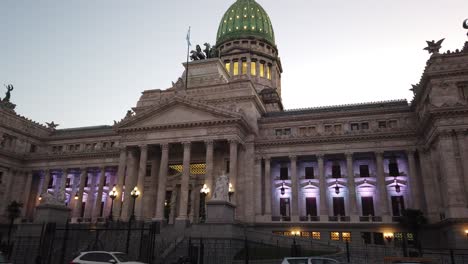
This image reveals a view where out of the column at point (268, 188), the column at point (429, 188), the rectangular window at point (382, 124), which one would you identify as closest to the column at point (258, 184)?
the column at point (268, 188)

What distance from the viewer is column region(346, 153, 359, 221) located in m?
44.3

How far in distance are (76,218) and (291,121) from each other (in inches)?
1257

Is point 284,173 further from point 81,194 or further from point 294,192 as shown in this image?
point 81,194

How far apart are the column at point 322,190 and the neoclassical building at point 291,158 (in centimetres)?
12

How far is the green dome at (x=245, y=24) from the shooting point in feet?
282

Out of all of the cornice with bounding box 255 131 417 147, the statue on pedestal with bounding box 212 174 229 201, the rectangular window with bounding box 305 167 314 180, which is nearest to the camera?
the statue on pedestal with bounding box 212 174 229 201

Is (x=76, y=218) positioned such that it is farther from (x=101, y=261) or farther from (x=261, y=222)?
(x=101, y=261)

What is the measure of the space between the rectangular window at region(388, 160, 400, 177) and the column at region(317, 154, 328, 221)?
7842 mm

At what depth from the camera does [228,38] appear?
8619cm

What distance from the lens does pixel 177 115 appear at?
1893 inches

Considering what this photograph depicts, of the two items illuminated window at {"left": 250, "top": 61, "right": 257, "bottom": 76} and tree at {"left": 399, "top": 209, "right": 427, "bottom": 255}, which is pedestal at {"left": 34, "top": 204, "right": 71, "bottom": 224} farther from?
illuminated window at {"left": 250, "top": 61, "right": 257, "bottom": 76}

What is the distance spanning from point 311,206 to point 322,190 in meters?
2.70

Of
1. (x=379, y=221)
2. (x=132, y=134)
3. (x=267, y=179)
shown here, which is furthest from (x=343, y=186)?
(x=132, y=134)

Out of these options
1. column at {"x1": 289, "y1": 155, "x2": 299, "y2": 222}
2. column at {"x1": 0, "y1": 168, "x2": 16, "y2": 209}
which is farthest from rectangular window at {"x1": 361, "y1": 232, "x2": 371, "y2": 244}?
column at {"x1": 0, "y1": 168, "x2": 16, "y2": 209}
